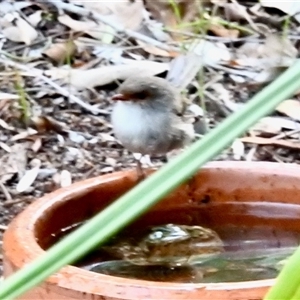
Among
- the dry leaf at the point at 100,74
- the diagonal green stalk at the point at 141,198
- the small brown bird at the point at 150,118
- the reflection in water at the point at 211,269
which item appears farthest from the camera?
the dry leaf at the point at 100,74

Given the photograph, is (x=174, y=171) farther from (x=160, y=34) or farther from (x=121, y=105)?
(x=160, y=34)

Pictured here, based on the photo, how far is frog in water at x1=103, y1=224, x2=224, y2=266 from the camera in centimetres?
171

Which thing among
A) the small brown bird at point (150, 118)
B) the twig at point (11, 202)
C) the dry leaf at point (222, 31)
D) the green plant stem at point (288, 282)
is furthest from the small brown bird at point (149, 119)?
the green plant stem at point (288, 282)

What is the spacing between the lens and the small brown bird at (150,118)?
2.44m

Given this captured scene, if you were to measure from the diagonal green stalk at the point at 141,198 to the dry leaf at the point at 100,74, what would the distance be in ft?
9.51

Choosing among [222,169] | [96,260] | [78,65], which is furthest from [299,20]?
[96,260]

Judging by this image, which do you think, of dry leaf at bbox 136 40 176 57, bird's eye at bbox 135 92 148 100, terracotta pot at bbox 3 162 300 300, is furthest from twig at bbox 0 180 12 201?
dry leaf at bbox 136 40 176 57

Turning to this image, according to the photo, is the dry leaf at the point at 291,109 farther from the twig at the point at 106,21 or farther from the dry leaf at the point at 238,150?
the twig at the point at 106,21

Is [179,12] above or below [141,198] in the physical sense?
below

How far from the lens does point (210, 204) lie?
1938 mm

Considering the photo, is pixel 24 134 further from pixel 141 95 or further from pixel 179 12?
pixel 179 12

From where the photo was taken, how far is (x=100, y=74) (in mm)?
3270

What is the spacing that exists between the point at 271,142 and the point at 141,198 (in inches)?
105

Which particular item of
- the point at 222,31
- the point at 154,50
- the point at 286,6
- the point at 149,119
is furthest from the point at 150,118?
the point at 286,6
